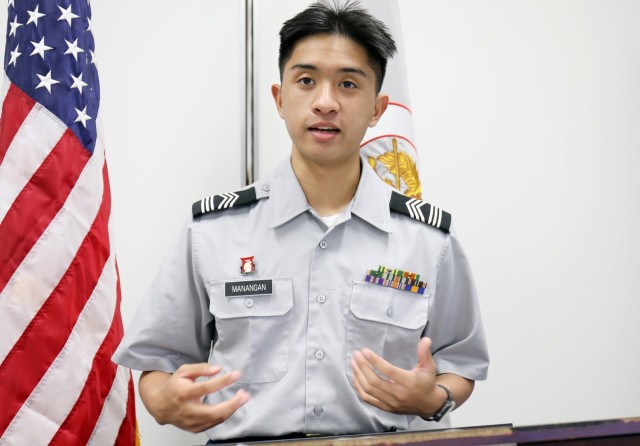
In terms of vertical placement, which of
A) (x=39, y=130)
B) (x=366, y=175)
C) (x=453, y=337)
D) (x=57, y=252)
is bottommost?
(x=453, y=337)

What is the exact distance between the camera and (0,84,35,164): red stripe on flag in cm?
141

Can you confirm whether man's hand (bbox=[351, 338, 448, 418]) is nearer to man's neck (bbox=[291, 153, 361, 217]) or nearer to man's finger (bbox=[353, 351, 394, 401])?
man's finger (bbox=[353, 351, 394, 401])

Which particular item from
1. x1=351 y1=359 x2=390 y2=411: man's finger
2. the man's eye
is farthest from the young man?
x1=351 y1=359 x2=390 y2=411: man's finger

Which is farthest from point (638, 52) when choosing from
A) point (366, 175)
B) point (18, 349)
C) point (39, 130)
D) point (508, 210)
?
point (18, 349)

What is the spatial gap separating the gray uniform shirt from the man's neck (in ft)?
0.08

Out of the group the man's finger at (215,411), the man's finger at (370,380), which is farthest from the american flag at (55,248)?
the man's finger at (370,380)

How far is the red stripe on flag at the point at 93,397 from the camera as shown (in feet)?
4.47

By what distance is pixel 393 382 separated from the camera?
1024 millimetres

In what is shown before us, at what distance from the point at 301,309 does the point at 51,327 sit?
1.77ft

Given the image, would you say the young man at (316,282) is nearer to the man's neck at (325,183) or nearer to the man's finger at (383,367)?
the man's neck at (325,183)

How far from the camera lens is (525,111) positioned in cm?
216

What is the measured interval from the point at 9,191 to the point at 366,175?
0.74 m

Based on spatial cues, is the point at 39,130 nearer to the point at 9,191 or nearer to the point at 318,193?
the point at 9,191

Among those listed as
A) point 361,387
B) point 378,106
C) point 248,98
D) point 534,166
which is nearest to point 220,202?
point 378,106
